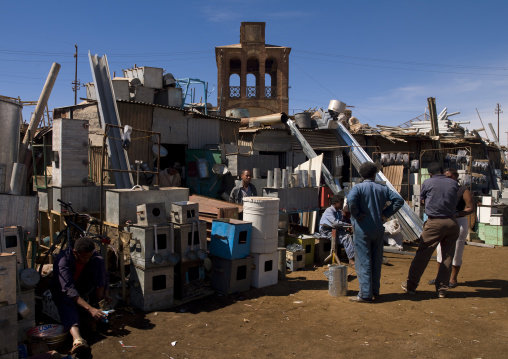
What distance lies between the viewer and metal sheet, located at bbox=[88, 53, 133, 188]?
1041 centimetres

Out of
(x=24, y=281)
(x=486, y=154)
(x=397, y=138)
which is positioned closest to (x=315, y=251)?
(x=24, y=281)

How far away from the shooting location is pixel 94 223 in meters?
6.69

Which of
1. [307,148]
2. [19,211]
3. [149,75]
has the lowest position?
[19,211]

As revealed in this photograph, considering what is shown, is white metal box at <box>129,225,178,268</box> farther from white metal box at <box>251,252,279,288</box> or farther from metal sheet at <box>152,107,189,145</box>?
Answer: metal sheet at <box>152,107,189,145</box>

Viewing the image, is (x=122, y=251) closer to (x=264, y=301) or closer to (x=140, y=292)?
(x=140, y=292)

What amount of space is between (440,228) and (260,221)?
9.42ft

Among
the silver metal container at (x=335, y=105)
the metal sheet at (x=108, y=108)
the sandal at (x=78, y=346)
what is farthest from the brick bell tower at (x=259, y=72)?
the sandal at (x=78, y=346)

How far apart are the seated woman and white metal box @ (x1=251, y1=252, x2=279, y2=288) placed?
2.60 metres

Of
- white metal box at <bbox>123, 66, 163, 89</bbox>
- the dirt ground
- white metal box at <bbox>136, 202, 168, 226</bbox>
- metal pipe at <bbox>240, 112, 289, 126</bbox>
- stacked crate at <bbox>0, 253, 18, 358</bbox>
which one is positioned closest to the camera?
stacked crate at <bbox>0, 253, 18, 358</bbox>

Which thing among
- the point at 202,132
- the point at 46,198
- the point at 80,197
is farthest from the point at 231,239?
the point at 202,132

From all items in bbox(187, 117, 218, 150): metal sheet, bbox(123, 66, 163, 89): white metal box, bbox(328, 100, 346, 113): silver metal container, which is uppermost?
bbox(123, 66, 163, 89): white metal box

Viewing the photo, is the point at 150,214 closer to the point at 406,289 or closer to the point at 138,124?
the point at 406,289

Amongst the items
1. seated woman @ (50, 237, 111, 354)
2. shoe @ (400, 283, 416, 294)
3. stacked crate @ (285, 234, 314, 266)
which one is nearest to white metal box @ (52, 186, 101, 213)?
seated woman @ (50, 237, 111, 354)

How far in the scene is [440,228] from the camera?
20.7 ft
